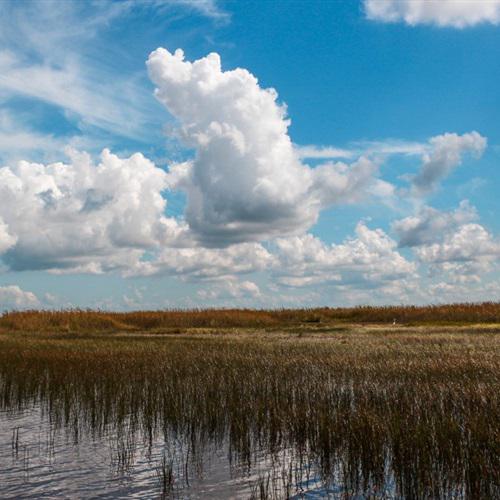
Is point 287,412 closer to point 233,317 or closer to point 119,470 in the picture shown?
point 119,470

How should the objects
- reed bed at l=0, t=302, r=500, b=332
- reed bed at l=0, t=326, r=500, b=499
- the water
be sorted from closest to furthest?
1. reed bed at l=0, t=326, r=500, b=499
2. the water
3. reed bed at l=0, t=302, r=500, b=332

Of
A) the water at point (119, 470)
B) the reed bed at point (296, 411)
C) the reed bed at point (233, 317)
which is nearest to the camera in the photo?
the reed bed at point (296, 411)

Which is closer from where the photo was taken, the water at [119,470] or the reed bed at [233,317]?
the water at [119,470]

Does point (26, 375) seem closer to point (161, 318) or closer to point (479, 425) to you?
point (479, 425)

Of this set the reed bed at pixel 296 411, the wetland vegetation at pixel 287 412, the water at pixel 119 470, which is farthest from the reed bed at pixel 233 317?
the water at pixel 119 470

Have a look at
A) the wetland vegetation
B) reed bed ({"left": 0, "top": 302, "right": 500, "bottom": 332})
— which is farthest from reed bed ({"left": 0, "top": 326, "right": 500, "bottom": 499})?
Answer: reed bed ({"left": 0, "top": 302, "right": 500, "bottom": 332})

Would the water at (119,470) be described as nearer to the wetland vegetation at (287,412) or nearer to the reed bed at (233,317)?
the wetland vegetation at (287,412)

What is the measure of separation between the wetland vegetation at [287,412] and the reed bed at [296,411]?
0.10 feet

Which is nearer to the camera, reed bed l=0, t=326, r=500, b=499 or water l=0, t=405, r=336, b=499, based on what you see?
reed bed l=0, t=326, r=500, b=499

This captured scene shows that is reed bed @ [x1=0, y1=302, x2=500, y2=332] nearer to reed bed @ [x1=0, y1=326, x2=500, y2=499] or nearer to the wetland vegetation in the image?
the wetland vegetation

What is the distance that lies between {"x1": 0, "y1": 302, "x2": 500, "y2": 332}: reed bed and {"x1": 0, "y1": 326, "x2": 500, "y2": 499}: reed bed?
2526cm

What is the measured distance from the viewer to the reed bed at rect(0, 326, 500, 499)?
7723mm

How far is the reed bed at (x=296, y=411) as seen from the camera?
304 inches

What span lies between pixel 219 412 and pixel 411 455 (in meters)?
4.59
